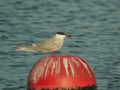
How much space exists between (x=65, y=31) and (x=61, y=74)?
37.1 feet

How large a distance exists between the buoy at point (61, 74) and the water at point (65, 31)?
4247 mm

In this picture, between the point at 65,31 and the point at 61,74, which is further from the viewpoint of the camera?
the point at 65,31

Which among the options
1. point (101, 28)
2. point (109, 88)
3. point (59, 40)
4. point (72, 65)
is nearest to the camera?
point (72, 65)

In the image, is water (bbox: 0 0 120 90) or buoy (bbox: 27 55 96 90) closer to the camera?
buoy (bbox: 27 55 96 90)

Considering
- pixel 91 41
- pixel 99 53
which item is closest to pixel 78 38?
pixel 91 41

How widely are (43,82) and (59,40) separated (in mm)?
1267

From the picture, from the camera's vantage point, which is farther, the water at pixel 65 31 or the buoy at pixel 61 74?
the water at pixel 65 31

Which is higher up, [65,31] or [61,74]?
[65,31]

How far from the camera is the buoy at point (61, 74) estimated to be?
9656mm

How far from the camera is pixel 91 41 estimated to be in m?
20.1

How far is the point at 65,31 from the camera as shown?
20906 millimetres

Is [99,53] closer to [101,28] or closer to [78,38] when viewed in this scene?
[78,38]

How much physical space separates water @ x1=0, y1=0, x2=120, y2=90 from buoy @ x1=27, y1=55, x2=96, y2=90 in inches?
167

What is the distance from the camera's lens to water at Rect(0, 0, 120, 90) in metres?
15.9
